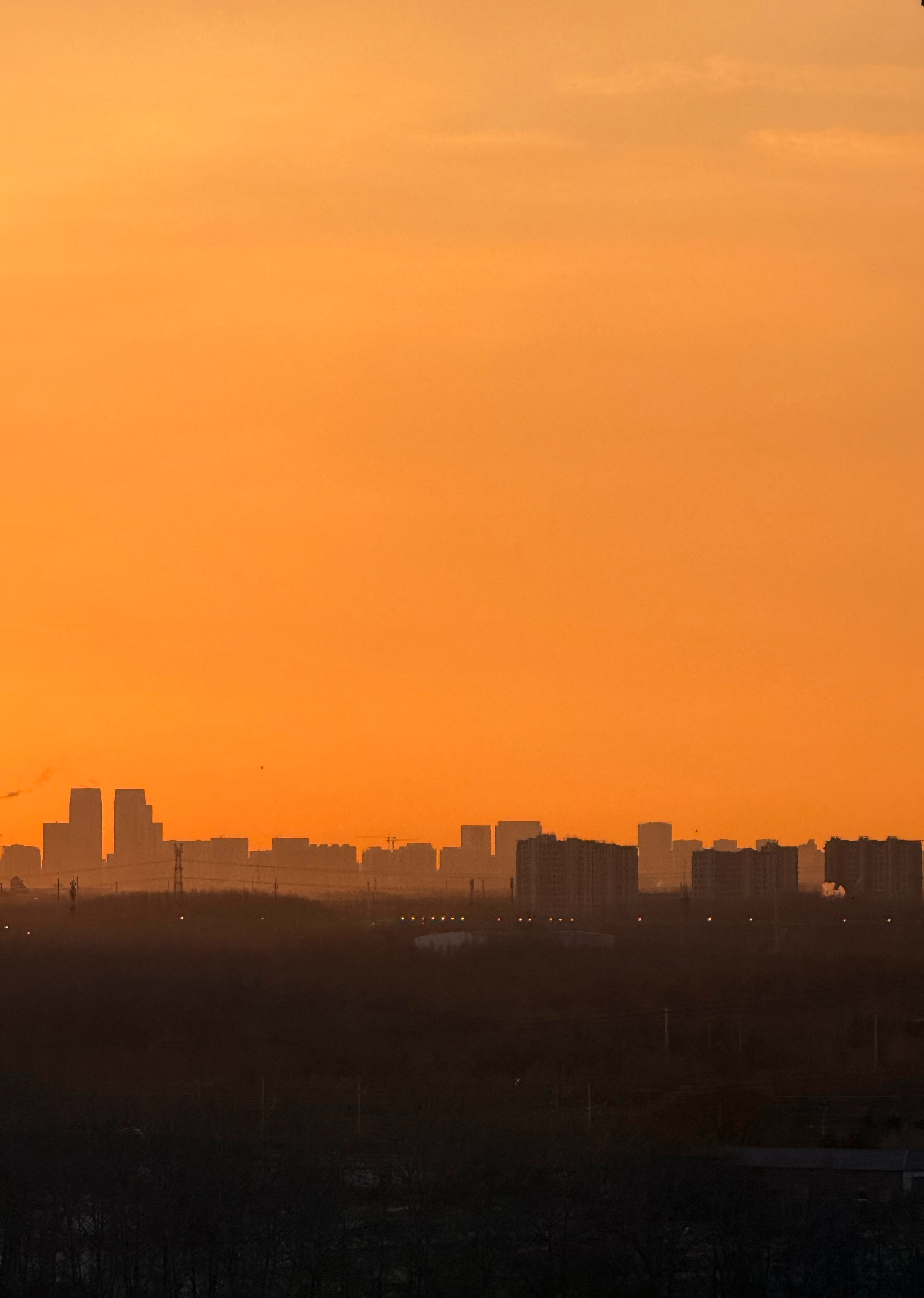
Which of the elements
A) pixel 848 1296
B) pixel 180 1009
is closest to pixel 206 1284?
pixel 848 1296

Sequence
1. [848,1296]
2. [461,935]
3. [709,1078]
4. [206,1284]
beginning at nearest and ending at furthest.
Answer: [848,1296]
[206,1284]
[709,1078]
[461,935]

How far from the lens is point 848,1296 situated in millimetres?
45656

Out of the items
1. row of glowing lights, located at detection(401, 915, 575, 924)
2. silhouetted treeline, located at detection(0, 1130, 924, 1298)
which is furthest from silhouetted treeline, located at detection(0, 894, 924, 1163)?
→ row of glowing lights, located at detection(401, 915, 575, 924)

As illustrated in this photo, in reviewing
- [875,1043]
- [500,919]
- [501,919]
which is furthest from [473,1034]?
[501,919]

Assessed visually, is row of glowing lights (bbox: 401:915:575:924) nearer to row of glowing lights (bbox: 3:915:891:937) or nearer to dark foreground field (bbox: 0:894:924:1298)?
row of glowing lights (bbox: 3:915:891:937)

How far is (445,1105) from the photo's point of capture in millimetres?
75000

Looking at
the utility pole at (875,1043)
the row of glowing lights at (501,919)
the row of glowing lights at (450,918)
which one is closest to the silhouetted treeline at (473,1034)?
A: the utility pole at (875,1043)

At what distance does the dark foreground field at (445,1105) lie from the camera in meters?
48.5

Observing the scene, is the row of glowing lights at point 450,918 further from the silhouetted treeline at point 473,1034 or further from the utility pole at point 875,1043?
the utility pole at point 875,1043

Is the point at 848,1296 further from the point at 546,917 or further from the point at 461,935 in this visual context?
the point at 546,917

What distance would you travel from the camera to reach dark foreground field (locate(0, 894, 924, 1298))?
1908 inches

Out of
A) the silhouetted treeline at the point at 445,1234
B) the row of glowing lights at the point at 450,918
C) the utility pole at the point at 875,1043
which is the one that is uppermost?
the row of glowing lights at the point at 450,918

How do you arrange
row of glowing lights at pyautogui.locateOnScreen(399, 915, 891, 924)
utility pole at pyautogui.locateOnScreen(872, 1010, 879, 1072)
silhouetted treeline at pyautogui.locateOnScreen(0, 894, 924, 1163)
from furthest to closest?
row of glowing lights at pyautogui.locateOnScreen(399, 915, 891, 924)
utility pole at pyautogui.locateOnScreen(872, 1010, 879, 1072)
silhouetted treeline at pyautogui.locateOnScreen(0, 894, 924, 1163)

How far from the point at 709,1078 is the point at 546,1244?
38.1 meters
